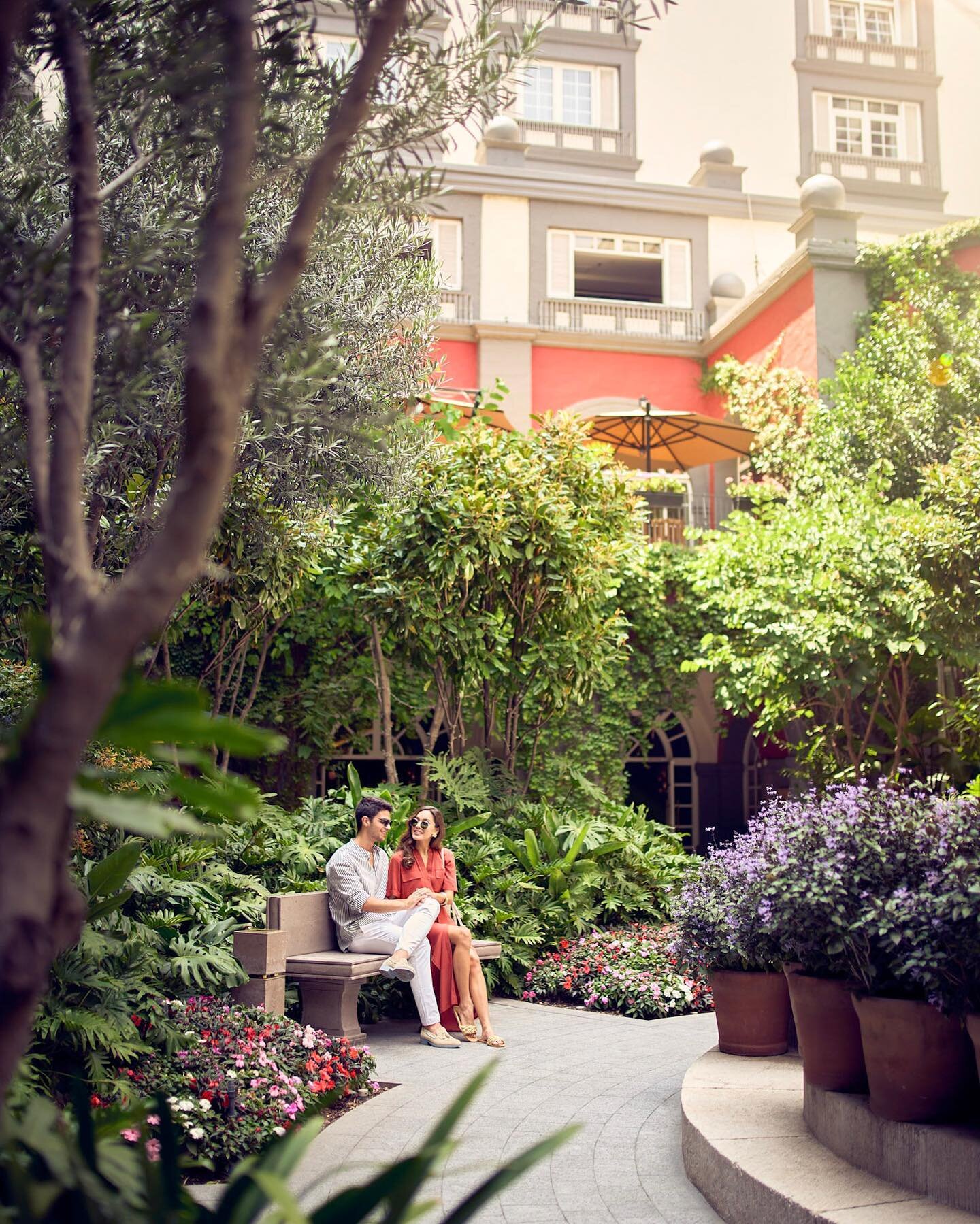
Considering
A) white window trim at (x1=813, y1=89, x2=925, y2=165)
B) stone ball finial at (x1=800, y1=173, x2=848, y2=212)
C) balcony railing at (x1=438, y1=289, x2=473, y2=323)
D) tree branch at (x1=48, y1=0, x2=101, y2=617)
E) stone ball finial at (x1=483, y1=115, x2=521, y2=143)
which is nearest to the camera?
tree branch at (x1=48, y1=0, x2=101, y2=617)

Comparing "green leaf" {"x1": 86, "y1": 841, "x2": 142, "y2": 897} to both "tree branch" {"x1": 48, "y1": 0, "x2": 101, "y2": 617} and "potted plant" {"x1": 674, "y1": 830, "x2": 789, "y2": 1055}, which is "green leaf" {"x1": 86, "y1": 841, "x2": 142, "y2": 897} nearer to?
"potted plant" {"x1": 674, "y1": 830, "x2": 789, "y2": 1055}

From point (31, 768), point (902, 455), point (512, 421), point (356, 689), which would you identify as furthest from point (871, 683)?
point (31, 768)

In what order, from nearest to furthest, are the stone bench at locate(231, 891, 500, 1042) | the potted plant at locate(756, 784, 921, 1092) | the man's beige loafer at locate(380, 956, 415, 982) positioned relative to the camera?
the potted plant at locate(756, 784, 921, 1092)
the stone bench at locate(231, 891, 500, 1042)
the man's beige loafer at locate(380, 956, 415, 982)

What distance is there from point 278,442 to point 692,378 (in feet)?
43.0

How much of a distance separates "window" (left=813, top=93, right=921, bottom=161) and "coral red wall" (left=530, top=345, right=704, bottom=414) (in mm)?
9577

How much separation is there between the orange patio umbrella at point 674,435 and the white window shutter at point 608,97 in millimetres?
10718

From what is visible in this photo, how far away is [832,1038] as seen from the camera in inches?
154

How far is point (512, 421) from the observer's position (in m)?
18.5

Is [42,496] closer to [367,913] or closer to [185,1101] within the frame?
[185,1101]

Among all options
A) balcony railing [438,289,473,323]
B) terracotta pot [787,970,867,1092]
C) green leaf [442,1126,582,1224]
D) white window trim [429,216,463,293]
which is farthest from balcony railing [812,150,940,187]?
green leaf [442,1126,582,1224]

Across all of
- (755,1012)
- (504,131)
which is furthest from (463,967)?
(504,131)

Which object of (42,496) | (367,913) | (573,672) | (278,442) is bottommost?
(367,913)

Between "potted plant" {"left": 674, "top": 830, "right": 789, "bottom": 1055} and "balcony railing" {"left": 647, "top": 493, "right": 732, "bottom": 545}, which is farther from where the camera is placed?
"balcony railing" {"left": 647, "top": 493, "right": 732, "bottom": 545}

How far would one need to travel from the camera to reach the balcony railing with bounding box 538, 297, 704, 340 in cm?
1938
